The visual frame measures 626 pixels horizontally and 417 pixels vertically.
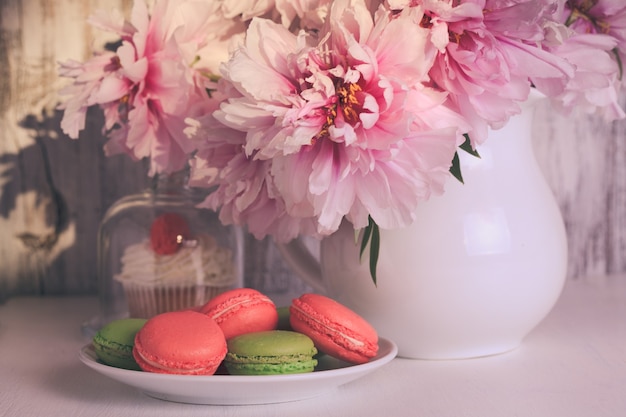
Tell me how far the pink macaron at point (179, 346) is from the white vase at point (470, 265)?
0.15 metres

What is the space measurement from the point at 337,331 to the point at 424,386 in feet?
0.25

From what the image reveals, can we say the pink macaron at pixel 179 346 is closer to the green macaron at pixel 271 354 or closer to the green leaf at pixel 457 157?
the green macaron at pixel 271 354

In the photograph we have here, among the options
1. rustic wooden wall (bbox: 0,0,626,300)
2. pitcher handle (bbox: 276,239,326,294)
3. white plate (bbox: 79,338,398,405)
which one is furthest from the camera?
rustic wooden wall (bbox: 0,0,626,300)

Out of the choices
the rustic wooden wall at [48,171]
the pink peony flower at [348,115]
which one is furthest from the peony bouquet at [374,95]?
the rustic wooden wall at [48,171]

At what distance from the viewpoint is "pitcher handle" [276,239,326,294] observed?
0.70 m

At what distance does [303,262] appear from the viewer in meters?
0.71

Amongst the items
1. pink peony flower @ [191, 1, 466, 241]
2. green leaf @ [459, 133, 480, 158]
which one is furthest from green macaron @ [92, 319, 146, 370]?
green leaf @ [459, 133, 480, 158]

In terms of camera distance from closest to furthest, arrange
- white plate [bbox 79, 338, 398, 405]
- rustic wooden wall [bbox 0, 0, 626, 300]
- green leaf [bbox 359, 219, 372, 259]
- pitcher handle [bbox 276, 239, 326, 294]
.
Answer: white plate [bbox 79, 338, 398, 405], green leaf [bbox 359, 219, 372, 259], pitcher handle [bbox 276, 239, 326, 294], rustic wooden wall [bbox 0, 0, 626, 300]

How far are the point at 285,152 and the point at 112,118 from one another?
0.24 meters

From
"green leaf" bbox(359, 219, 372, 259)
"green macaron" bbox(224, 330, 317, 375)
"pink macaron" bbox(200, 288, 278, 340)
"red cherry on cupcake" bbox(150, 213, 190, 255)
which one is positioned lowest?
"green macaron" bbox(224, 330, 317, 375)

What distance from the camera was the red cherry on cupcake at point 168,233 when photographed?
74cm

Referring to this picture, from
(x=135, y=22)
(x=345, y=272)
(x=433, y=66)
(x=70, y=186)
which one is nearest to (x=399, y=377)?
(x=345, y=272)

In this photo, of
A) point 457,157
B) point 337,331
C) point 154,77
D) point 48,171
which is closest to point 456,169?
point 457,157

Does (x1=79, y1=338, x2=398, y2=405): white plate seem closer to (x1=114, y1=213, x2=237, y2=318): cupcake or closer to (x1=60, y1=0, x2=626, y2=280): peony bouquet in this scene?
(x1=60, y1=0, x2=626, y2=280): peony bouquet
